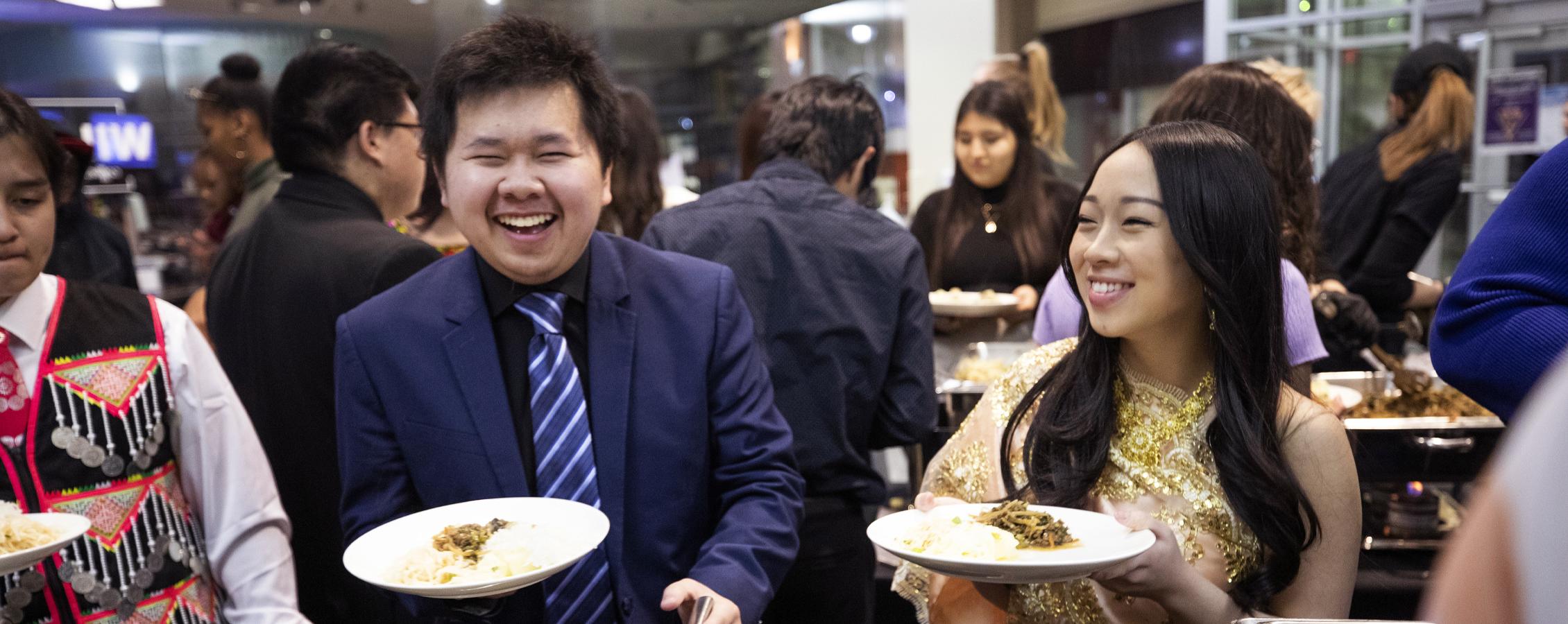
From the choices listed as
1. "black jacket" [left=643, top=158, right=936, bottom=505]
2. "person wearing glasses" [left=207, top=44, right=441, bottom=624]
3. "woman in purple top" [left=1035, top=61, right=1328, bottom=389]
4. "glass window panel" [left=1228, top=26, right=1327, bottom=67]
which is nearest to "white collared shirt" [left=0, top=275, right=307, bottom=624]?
"person wearing glasses" [left=207, top=44, right=441, bottom=624]

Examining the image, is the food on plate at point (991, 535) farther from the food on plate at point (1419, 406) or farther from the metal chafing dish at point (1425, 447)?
the food on plate at point (1419, 406)

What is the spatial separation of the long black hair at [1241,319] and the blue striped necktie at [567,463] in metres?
0.69

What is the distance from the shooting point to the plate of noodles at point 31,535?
1302 mm

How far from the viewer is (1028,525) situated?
1.34 metres

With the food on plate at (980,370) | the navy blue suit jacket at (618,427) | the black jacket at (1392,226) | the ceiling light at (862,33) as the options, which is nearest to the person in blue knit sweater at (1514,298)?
the navy blue suit jacket at (618,427)

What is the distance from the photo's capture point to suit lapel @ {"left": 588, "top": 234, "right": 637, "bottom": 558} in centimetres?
153

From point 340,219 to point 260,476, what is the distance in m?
0.78

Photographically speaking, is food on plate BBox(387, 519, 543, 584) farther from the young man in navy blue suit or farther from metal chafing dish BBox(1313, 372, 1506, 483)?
metal chafing dish BBox(1313, 372, 1506, 483)

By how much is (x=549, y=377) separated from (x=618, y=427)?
128mm

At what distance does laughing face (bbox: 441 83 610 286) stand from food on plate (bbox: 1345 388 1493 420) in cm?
190

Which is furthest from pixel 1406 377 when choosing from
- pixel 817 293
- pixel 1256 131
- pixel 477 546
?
pixel 477 546

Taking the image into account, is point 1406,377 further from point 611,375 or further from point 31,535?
point 31,535

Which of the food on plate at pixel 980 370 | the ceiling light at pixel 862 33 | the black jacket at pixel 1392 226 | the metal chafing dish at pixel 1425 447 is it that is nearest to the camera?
the metal chafing dish at pixel 1425 447

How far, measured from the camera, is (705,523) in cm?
167
